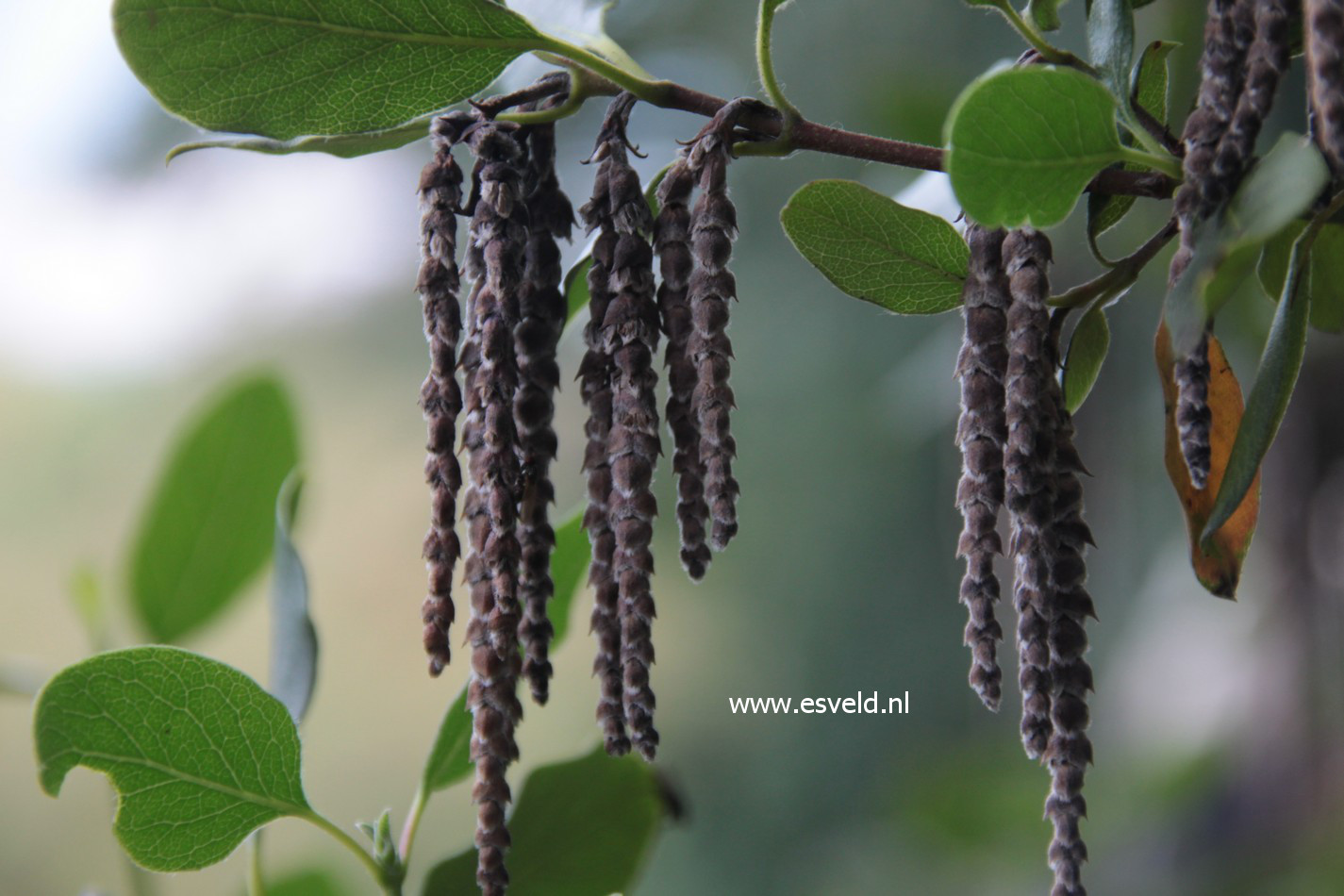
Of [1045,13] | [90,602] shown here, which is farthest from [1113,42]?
[90,602]

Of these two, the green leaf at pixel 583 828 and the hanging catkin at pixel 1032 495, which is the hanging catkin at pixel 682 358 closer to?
the hanging catkin at pixel 1032 495

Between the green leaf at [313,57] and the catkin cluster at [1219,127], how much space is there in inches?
6.4

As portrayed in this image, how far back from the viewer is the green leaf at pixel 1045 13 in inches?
11.5

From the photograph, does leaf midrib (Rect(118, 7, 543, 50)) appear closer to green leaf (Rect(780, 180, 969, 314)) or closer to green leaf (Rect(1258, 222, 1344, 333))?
green leaf (Rect(780, 180, 969, 314))

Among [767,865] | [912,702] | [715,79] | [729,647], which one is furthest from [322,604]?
[715,79]

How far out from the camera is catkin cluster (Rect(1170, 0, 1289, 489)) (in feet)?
0.73

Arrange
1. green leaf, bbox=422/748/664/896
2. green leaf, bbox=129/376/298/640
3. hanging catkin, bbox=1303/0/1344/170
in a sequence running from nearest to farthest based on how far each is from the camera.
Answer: hanging catkin, bbox=1303/0/1344/170 < green leaf, bbox=422/748/664/896 < green leaf, bbox=129/376/298/640

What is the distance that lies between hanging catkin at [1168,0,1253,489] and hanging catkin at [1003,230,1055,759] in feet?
0.09

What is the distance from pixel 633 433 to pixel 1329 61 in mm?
151

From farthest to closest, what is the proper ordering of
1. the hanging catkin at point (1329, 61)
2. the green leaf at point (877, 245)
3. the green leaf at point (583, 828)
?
the green leaf at point (583, 828), the green leaf at point (877, 245), the hanging catkin at point (1329, 61)

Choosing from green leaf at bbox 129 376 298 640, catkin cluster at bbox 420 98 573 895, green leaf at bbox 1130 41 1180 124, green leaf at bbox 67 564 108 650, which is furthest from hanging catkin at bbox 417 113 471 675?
green leaf at bbox 67 564 108 650

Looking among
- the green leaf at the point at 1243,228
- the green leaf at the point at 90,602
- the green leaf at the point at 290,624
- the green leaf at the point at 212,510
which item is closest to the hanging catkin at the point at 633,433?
the green leaf at the point at 1243,228

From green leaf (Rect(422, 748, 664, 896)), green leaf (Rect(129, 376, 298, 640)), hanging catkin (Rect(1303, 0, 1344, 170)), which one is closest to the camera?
hanging catkin (Rect(1303, 0, 1344, 170))

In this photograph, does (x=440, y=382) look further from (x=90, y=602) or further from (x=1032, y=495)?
(x=90, y=602)
